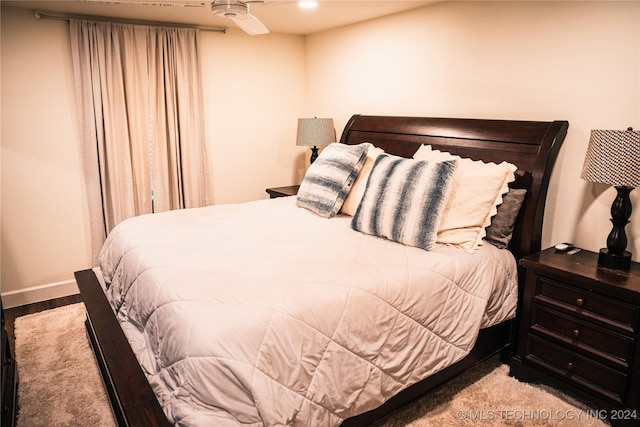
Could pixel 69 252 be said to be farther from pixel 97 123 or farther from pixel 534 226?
pixel 534 226

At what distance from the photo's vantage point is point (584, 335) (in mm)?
2035

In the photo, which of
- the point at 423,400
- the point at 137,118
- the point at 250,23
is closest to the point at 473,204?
the point at 423,400

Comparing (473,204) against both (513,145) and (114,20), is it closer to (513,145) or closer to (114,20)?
(513,145)

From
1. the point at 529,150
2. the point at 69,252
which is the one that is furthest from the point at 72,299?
the point at 529,150

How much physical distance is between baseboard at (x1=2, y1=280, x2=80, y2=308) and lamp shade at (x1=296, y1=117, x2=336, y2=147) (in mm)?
2287

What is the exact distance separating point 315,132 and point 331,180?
1014 mm

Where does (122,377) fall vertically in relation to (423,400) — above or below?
above

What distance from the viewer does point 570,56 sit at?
2377mm

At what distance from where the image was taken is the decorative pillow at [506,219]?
237 centimetres

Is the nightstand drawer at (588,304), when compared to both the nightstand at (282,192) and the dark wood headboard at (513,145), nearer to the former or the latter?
the dark wood headboard at (513,145)

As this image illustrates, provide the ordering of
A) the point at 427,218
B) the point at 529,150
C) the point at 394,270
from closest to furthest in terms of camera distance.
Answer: the point at 394,270
the point at 427,218
the point at 529,150

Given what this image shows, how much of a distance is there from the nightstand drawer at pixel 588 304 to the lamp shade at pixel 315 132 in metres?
2.25

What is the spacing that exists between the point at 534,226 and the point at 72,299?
341 centimetres

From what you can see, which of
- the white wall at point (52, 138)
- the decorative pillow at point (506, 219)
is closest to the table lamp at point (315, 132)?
the white wall at point (52, 138)
